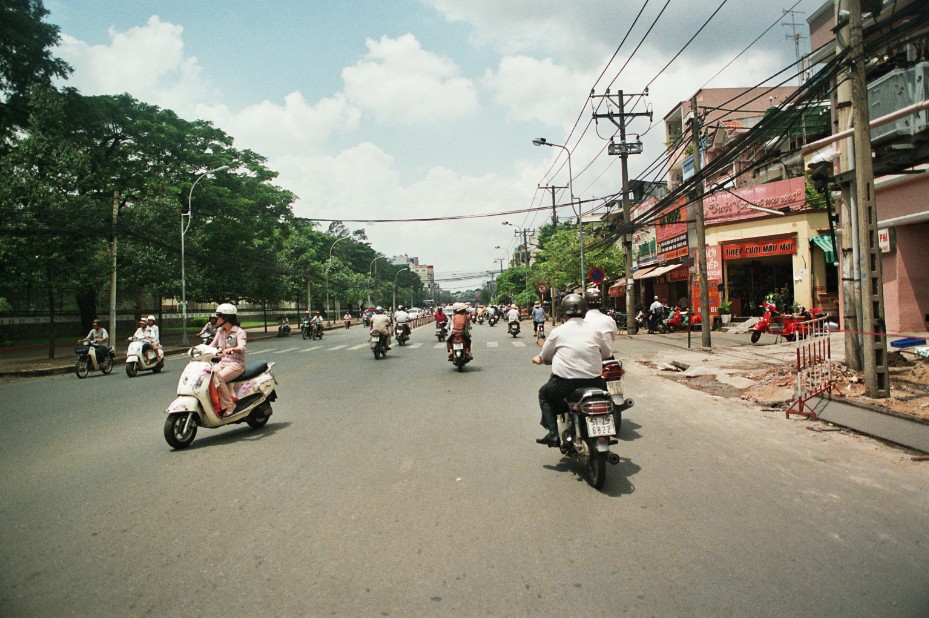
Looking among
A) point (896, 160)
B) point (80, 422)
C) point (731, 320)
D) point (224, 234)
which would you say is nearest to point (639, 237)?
point (731, 320)

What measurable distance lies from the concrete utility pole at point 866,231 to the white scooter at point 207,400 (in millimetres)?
8103

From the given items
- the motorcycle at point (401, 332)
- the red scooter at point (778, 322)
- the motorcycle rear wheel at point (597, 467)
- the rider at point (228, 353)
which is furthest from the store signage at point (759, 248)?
the rider at point (228, 353)

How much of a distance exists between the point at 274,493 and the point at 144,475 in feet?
5.19

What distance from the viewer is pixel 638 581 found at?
3182mm

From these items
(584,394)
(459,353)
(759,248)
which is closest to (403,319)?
(459,353)

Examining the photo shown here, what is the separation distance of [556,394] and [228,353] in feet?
13.8

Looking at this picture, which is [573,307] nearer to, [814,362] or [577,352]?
[577,352]

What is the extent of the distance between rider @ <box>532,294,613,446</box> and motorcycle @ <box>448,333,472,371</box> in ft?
28.0

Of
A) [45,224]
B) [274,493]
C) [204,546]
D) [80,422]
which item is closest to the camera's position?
[204,546]

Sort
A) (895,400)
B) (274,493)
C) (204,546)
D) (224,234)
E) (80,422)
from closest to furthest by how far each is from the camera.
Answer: (204,546) < (274,493) < (895,400) < (80,422) < (224,234)

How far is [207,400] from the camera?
6.98 meters

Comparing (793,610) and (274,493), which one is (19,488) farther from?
(793,610)

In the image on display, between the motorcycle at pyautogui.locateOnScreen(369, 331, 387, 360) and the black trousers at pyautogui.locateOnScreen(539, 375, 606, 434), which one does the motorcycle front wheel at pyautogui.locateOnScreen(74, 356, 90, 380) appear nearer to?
the motorcycle at pyautogui.locateOnScreen(369, 331, 387, 360)

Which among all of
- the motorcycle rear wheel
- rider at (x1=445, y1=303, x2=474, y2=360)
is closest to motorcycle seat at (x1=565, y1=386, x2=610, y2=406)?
the motorcycle rear wheel
